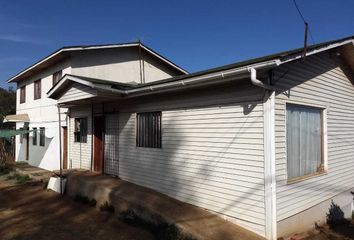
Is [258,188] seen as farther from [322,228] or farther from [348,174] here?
[348,174]

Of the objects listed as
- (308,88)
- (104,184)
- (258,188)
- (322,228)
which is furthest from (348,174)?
(104,184)

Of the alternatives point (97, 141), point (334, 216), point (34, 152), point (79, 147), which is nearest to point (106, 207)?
point (97, 141)

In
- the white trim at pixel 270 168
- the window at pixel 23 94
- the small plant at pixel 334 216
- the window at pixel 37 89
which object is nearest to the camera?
the white trim at pixel 270 168

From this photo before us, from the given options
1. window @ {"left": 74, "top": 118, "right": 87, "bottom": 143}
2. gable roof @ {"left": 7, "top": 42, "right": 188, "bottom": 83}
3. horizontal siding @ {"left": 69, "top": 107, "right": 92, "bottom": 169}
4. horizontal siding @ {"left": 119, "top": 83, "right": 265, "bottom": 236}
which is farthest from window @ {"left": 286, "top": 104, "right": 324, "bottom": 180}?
gable roof @ {"left": 7, "top": 42, "right": 188, "bottom": 83}

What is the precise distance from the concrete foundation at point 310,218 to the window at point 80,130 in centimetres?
926

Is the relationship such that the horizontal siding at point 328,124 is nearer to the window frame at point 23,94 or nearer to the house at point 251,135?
the house at point 251,135

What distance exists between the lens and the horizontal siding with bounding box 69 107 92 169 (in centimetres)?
1326

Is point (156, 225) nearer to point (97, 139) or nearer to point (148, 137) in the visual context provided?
point (148, 137)

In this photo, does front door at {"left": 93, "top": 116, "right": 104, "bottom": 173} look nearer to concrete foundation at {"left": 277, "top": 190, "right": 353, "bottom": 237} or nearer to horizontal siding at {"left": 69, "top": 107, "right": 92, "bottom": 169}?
horizontal siding at {"left": 69, "top": 107, "right": 92, "bottom": 169}

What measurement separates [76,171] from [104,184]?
3261 mm

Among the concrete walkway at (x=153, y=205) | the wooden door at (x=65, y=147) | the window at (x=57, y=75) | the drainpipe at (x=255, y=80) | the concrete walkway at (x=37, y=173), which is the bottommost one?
the concrete walkway at (x=37, y=173)

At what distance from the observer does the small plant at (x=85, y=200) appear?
10.1 m

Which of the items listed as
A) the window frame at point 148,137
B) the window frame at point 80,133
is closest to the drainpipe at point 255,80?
the window frame at point 148,137

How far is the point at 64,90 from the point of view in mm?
12125
